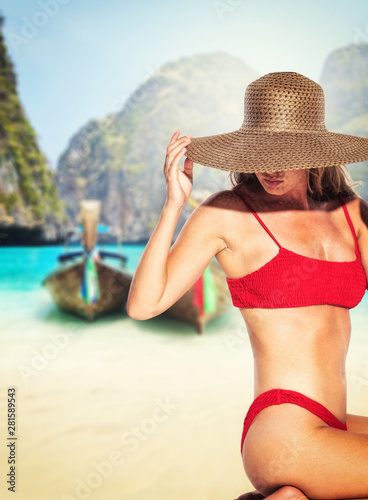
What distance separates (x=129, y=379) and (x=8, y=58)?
1308 inches

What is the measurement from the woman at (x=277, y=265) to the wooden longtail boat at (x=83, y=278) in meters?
5.32

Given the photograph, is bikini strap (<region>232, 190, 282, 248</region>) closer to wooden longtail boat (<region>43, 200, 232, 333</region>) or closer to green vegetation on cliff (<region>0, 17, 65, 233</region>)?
wooden longtail boat (<region>43, 200, 232, 333</region>)

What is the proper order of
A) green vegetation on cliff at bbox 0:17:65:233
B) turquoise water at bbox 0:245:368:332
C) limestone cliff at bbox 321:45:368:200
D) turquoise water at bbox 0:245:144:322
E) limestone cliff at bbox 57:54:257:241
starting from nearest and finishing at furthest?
1. turquoise water at bbox 0:245:144:322
2. turquoise water at bbox 0:245:368:332
3. limestone cliff at bbox 321:45:368:200
4. green vegetation on cliff at bbox 0:17:65:233
5. limestone cliff at bbox 57:54:257:241

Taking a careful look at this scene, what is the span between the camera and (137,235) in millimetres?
45812

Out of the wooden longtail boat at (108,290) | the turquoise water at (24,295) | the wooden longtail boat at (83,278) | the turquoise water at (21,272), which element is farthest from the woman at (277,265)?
the turquoise water at (21,272)

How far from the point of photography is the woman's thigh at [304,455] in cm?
89

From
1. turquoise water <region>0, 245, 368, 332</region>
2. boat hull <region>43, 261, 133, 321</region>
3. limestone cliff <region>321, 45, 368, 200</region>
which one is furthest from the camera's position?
limestone cliff <region>321, 45, 368, 200</region>

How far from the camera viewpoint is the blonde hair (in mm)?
1275

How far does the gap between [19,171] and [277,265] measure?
33.0 metres

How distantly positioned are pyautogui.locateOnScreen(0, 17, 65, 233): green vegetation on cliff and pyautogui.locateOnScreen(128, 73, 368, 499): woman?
1182 inches

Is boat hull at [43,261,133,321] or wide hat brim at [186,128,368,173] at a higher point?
wide hat brim at [186,128,368,173]

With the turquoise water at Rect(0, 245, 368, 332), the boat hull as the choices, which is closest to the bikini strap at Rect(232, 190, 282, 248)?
the boat hull

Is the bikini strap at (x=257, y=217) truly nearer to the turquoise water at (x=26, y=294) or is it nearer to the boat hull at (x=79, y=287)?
the boat hull at (x=79, y=287)

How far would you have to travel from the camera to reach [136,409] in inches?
143
